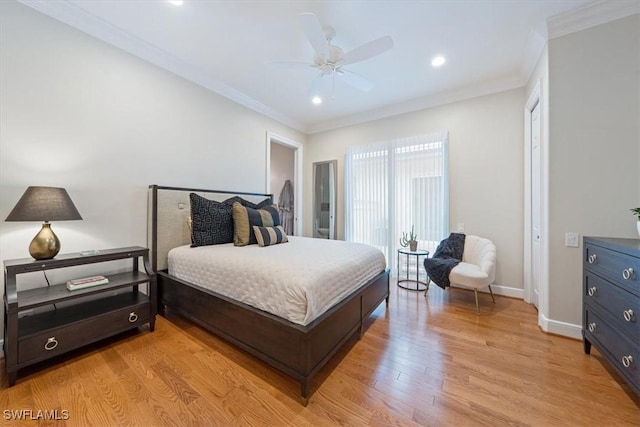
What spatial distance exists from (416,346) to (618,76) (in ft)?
9.08

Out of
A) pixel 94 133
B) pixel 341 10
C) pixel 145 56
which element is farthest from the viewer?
pixel 145 56

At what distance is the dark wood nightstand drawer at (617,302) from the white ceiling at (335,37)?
221 centimetres

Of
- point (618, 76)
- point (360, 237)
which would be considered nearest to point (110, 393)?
point (360, 237)

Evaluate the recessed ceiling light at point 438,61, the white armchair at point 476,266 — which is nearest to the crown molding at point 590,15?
the recessed ceiling light at point 438,61

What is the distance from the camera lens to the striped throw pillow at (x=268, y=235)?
2584 mm

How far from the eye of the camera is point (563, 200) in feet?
7.06

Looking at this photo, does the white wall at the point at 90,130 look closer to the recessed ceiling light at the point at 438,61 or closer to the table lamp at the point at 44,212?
the table lamp at the point at 44,212

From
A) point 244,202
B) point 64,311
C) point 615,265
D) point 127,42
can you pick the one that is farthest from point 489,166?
point 64,311

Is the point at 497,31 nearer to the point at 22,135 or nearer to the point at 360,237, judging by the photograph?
the point at 360,237

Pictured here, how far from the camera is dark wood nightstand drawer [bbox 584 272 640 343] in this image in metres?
1.38

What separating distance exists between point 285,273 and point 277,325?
33 cm

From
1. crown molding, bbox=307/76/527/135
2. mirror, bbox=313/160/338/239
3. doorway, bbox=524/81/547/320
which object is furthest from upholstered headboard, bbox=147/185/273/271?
doorway, bbox=524/81/547/320

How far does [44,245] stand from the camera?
1.76 meters

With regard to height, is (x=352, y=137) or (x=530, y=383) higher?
(x=352, y=137)
